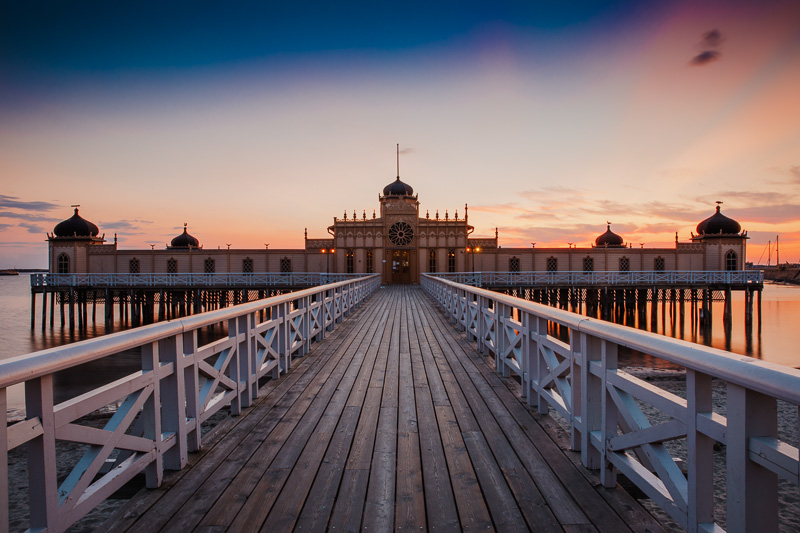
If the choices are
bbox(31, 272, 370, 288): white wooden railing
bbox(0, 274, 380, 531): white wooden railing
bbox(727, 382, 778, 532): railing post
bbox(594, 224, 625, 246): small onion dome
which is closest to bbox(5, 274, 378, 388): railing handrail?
bbox(0, 274, 380, 531): white wooden railing

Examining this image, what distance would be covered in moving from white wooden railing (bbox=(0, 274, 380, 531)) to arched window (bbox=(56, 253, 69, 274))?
44.6 metres

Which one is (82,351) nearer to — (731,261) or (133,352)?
(133,352)

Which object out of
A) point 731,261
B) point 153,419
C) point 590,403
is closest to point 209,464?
point 153,419

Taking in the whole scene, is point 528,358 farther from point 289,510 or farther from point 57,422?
point 57,422

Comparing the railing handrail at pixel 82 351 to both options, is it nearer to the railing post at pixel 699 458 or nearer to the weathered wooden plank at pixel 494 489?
the weathered wooden plank at pixel 494 489

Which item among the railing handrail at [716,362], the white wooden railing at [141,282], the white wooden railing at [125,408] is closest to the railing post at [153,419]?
the white wooden railing at [125,408]

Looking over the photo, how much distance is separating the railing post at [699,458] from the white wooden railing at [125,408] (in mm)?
3053

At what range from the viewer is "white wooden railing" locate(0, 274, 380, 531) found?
6.98 ft

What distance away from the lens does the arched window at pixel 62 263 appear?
3969cm

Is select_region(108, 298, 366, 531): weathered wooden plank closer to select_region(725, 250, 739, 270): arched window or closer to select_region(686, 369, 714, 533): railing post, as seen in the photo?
select_region(686, 369, 714, 533): railing post

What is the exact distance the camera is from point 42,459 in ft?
7.02

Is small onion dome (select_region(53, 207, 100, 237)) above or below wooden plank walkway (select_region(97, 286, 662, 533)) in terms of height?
above

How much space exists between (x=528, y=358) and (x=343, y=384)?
2413mm

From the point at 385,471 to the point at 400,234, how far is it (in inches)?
1395
